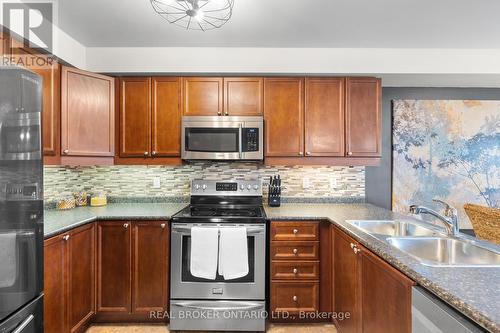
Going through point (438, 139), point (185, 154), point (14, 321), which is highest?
point (438, 139)

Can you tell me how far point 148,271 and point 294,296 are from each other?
125cm

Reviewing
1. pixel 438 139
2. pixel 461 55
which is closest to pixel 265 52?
pixel 461 55

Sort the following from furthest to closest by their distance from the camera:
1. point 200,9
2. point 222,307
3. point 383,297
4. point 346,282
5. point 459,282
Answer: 1. point 222,307
2. point 346,282
3. point 200,9
4. point 383,297
5. point 459,282

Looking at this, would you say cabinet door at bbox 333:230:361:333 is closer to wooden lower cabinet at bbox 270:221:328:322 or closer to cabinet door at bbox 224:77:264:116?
wooden lower cabinet at bbox 270:221:328:322

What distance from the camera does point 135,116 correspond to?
2705 mm

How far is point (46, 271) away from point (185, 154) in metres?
1.38

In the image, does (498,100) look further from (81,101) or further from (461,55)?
(81,101)

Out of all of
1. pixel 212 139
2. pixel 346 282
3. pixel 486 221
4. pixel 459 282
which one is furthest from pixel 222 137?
pixel 486 221

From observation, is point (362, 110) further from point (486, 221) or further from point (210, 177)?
point (210, 177)

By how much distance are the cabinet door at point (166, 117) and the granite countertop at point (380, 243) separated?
1.95 ft

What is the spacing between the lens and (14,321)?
126 centimetres

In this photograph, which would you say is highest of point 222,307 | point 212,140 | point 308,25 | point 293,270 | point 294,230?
point 308,25

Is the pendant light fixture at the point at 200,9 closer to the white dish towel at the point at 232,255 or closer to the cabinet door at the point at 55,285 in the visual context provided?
the white dish towel at the point at 232,255

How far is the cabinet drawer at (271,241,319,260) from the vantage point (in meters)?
2.34
